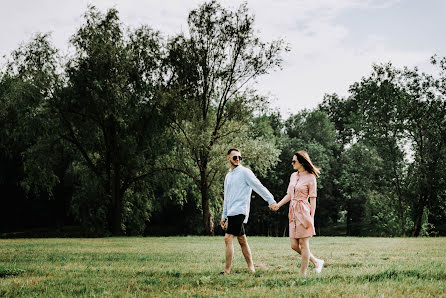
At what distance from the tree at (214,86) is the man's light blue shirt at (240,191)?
18.7 metres

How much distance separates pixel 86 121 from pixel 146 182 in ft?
18.5

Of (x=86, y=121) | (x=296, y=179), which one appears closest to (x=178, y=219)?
(x=86, y=121)

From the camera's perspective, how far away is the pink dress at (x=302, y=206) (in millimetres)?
6984

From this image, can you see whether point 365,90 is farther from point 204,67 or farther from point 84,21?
point 84,21

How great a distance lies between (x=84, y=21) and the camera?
25.7 metres

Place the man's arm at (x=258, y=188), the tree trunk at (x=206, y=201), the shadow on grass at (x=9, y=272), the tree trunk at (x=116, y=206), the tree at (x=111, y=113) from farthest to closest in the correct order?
the tree trunk at (x=206, y=201) → the tree trunk at (x=116, y=206) → the tree at (x=111, y=113) → the shadow on grass at (x=9, y=272) → the man's arm at (x=258, y=188)

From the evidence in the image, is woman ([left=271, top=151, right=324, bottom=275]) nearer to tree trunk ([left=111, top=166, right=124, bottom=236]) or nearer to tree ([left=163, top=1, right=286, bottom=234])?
tree ([left=163, top=1, right=286, bottom=234])

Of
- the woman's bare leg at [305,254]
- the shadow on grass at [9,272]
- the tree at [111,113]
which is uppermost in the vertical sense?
the tree at [111,113]

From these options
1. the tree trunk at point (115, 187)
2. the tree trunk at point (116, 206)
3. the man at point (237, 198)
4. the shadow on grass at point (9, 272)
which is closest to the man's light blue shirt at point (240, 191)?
the man at point (237, 198)

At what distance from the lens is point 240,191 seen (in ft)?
24.0

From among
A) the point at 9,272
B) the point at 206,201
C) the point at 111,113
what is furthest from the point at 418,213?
the point at 9,272

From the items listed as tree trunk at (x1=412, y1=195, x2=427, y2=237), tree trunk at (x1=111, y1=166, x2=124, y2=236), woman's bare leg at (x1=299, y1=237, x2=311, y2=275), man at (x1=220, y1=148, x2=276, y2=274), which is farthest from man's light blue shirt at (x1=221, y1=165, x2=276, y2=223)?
tree trunk at (x1=412, y1=195, x2=427, y2=237)

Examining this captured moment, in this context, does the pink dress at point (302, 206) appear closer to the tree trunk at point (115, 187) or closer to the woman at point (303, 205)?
the woman at point (303, 205)

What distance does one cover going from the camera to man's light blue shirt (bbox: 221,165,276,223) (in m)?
7.23
